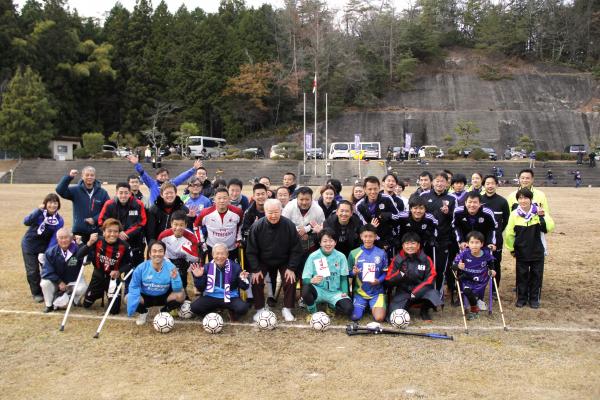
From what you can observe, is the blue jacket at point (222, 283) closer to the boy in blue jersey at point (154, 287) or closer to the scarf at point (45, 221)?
the boy in blue jersey at point (154, 287)

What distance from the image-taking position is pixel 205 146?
1877 inches

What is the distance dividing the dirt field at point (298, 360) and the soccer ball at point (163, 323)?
0.31ft

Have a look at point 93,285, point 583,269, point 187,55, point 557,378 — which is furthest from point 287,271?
point 187,55

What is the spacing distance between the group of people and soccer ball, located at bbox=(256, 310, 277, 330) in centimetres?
29

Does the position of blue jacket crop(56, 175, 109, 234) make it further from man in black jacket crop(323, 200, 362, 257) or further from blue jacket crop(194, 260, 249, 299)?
man in black jacket crop(323, 200, 362, 257)

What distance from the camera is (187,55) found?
52812 millimetres

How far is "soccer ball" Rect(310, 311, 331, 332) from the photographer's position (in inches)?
223

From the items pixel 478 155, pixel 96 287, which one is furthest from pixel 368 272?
pixel 478 155

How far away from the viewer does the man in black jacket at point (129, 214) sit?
6758mm

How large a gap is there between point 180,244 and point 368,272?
2.57 meters

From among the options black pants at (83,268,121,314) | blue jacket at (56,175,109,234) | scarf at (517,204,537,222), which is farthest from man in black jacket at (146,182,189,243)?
scarf at (517,204,537,222)

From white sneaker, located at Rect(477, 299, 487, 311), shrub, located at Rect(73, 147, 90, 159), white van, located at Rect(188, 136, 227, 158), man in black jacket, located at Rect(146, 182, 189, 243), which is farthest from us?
white van, located at Rect(188, 136, 227, 158)

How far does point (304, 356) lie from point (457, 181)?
4.16 m

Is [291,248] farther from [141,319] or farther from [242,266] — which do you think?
[141,319]
